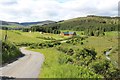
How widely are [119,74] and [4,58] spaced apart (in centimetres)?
2452

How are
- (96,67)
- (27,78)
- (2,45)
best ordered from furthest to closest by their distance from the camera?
(2,45), (96,67), (27,78)

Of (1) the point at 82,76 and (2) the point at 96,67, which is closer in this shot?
(1) the point at 82,76

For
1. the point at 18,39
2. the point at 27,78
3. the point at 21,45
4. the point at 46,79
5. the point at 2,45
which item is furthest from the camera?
the point at 18,39

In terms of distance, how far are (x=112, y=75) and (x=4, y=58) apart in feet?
81.4

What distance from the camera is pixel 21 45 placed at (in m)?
152

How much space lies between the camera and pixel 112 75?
42.0 m

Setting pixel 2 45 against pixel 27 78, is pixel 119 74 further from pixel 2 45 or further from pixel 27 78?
pixel 2 45

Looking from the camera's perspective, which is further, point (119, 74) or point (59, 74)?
point (119, 74)

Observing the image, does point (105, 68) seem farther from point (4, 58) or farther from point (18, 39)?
point (18, 39)

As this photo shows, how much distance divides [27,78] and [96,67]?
12040 millimetres

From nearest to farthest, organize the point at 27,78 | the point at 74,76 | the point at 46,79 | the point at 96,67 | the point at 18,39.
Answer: the point at 74,76 → the point at 46,79 → the point at 27,78 → the point at 96,67 → the point at 18,39

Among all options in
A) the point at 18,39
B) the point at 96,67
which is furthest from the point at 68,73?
the point at 18,39

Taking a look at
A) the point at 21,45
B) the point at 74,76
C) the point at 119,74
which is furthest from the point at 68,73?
the point at 21,45

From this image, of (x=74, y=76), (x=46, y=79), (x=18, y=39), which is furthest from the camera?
(x=18, y=39)
